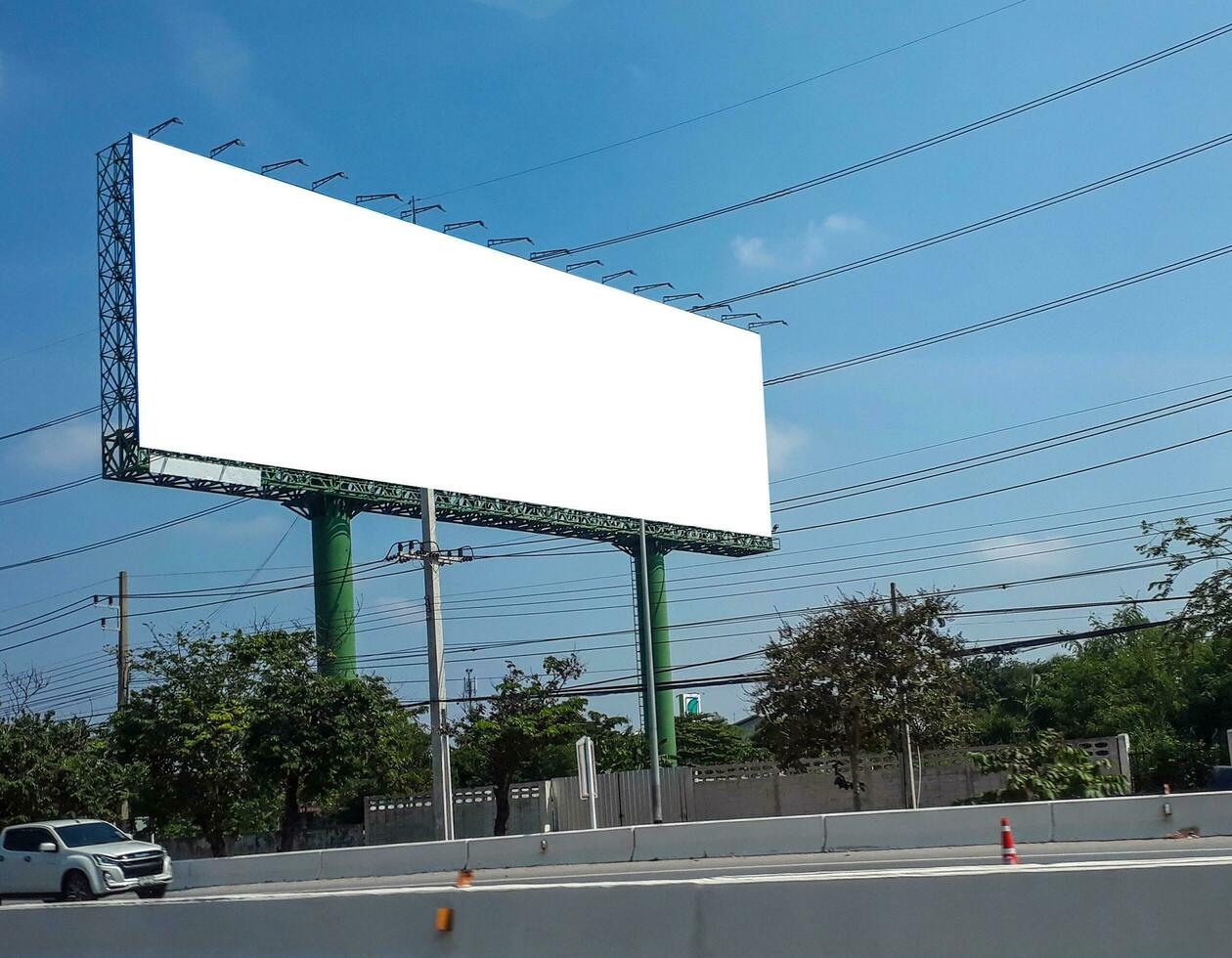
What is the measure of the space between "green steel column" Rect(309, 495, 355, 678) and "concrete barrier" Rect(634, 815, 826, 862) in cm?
2597

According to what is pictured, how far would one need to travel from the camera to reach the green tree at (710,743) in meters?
66.2

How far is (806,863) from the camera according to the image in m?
21.8

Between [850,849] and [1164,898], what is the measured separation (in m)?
17.2

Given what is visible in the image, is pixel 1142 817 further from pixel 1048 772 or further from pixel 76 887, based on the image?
pixel 76 887

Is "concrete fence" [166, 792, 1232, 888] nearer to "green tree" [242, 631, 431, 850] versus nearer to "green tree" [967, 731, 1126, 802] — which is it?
"green tree" [967, 731, 1126, 802]

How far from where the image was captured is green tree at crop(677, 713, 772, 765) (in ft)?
217

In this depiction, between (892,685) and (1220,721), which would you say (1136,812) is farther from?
(1220,721)

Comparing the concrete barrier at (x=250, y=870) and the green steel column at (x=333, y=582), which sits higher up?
the green steel column at (x=333, y=582)

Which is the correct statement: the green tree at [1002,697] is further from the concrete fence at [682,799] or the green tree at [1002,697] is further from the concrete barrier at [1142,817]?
the concrete barrier at [1142,817]

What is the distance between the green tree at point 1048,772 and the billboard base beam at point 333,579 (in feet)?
84.4

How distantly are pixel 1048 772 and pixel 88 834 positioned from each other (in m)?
19.8

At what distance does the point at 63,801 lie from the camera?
4038 centimetres

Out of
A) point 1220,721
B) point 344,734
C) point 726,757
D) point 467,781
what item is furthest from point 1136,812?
point 726,757

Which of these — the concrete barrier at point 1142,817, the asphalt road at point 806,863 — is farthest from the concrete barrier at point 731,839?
the concrete barrier at point 1142,817
